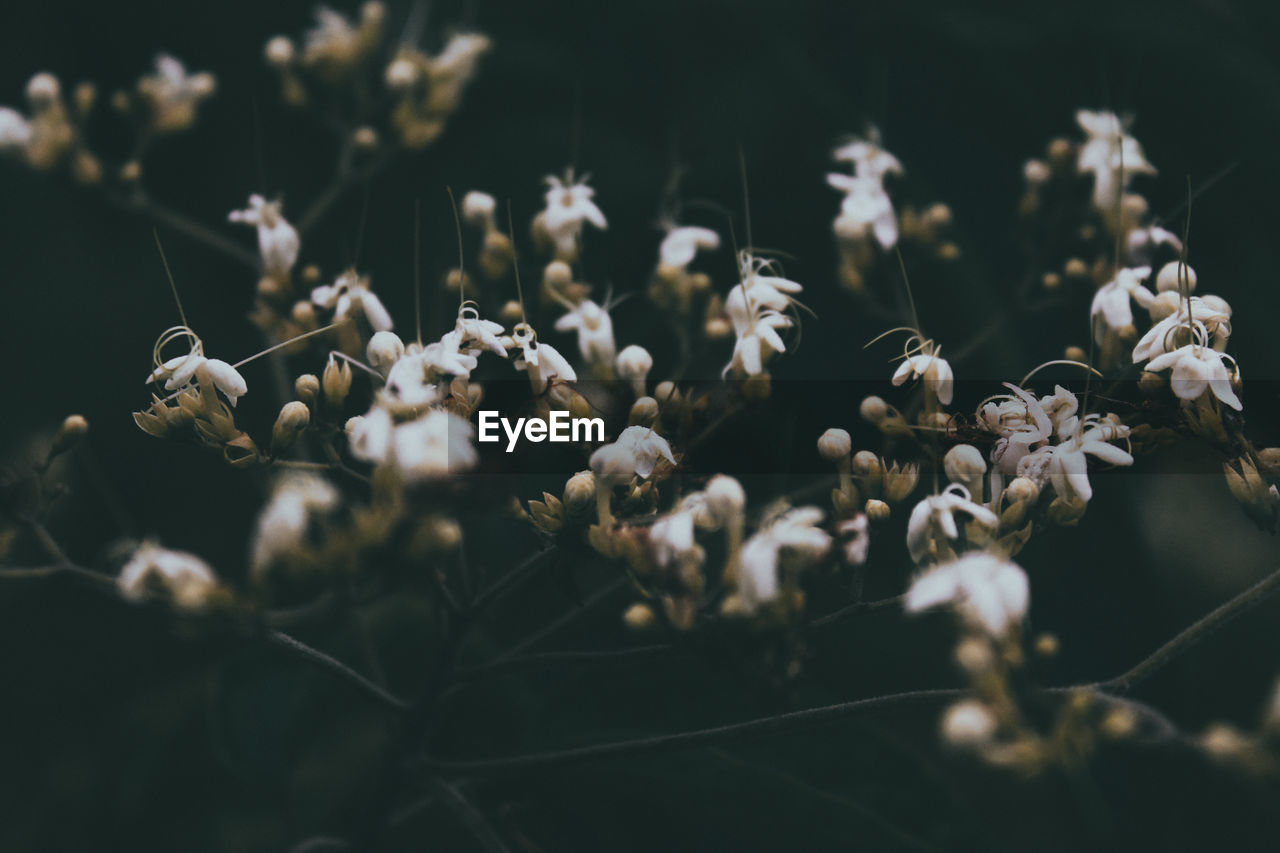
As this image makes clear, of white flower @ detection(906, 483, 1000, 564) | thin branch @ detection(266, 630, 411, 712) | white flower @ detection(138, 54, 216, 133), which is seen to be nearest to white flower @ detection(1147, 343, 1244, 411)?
white flower @ detection(906, 483, 1000, 564)

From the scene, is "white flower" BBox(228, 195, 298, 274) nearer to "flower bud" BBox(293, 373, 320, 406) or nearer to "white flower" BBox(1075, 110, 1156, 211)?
"flower bud" BBox(293, 373, 320, 406)

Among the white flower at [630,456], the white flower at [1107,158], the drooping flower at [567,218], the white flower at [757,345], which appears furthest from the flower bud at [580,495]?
the white flower at [1107,158]

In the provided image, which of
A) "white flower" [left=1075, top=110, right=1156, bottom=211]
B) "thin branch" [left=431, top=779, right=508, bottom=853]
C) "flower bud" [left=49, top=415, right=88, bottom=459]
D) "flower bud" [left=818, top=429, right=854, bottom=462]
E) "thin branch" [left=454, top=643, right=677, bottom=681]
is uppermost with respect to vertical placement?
"white flower" [left=1075, top=110, right=1156, bottom=211]

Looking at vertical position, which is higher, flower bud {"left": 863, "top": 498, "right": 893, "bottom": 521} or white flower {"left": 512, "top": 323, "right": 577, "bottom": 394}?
white flower {"left": 512, "top": 323, "right": 577, "bottom": 394}

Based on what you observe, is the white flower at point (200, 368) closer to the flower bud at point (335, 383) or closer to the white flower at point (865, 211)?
the flower bud at point (335, 383)

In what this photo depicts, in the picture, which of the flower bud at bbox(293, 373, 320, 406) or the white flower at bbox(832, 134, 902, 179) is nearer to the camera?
the flower bud at bbox(293, 373, 320, 406)

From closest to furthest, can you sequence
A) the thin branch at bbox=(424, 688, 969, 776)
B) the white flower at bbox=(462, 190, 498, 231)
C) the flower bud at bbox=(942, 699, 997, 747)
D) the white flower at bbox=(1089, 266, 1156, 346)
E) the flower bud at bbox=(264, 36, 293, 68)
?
the flower bud at bbox=(942, 699, 997, 747) < the thin branch at bbox=(424, 688, 969, 776) < the white flower at bbox=(1089, 266, 1156, 346) < the white flower at bbox=(462, 190, 498, 231) < the flower bud at bbox=(264, 36, 293, 68)
